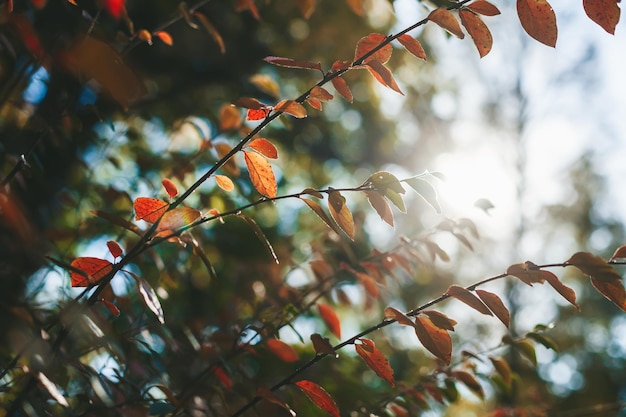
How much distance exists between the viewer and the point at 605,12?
0.65 m

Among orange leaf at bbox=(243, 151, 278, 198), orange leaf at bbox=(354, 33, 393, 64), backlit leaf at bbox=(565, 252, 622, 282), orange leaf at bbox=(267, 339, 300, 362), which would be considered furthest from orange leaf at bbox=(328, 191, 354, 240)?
orange leaf at bbox=(267, 339, 300, 362)

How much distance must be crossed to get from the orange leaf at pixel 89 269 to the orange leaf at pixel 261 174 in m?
0.25

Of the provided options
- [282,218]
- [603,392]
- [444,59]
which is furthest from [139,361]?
[603,392]

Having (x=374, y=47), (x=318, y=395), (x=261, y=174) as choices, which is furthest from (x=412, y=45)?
(x=318, y=395)

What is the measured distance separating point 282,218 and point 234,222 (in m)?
1.36

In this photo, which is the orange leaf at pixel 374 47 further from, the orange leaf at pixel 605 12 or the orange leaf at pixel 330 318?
Answer: the orange leaf at pixel 330 318

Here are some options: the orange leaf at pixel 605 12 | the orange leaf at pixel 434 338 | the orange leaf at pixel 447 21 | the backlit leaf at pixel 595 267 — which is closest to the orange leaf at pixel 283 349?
the orange leaf at pixel 434 338

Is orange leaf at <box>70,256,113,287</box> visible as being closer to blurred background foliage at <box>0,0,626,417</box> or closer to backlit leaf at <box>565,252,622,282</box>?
blurred background foliage at <box>0,0,626,417</box>

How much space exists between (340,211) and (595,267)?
0.36 m

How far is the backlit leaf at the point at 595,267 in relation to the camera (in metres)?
0.68

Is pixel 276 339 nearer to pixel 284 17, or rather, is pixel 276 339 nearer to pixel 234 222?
pixel 234 222

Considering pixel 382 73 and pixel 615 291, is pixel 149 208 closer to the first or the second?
pixel 382 73

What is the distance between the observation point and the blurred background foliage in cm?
98

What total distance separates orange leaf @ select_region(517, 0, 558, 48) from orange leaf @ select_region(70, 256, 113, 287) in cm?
68
